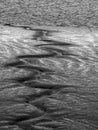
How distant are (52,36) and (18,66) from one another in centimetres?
112

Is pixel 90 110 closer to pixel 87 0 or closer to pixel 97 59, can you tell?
pixel 97 59

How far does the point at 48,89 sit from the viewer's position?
3.18 m

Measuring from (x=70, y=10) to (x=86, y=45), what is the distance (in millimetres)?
1709

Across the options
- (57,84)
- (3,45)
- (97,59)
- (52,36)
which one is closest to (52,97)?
(57,84)

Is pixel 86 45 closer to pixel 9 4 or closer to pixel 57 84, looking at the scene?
pixel 57 84

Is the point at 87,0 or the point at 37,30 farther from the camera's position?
the point at 87,0

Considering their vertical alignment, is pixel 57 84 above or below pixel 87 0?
below

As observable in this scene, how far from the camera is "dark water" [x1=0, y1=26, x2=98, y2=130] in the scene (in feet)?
8.64

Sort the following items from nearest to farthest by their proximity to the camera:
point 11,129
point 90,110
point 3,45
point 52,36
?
point 11,129, point 90,110, point 3,45, point 52,36

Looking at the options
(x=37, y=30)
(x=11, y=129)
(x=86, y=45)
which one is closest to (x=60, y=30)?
(x=37, y=30)

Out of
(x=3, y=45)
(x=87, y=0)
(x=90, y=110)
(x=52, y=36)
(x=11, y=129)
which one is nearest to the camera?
(x=11, y=129)

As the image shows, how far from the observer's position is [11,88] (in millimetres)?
3158

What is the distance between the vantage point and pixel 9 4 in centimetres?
630

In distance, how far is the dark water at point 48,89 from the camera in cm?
263
